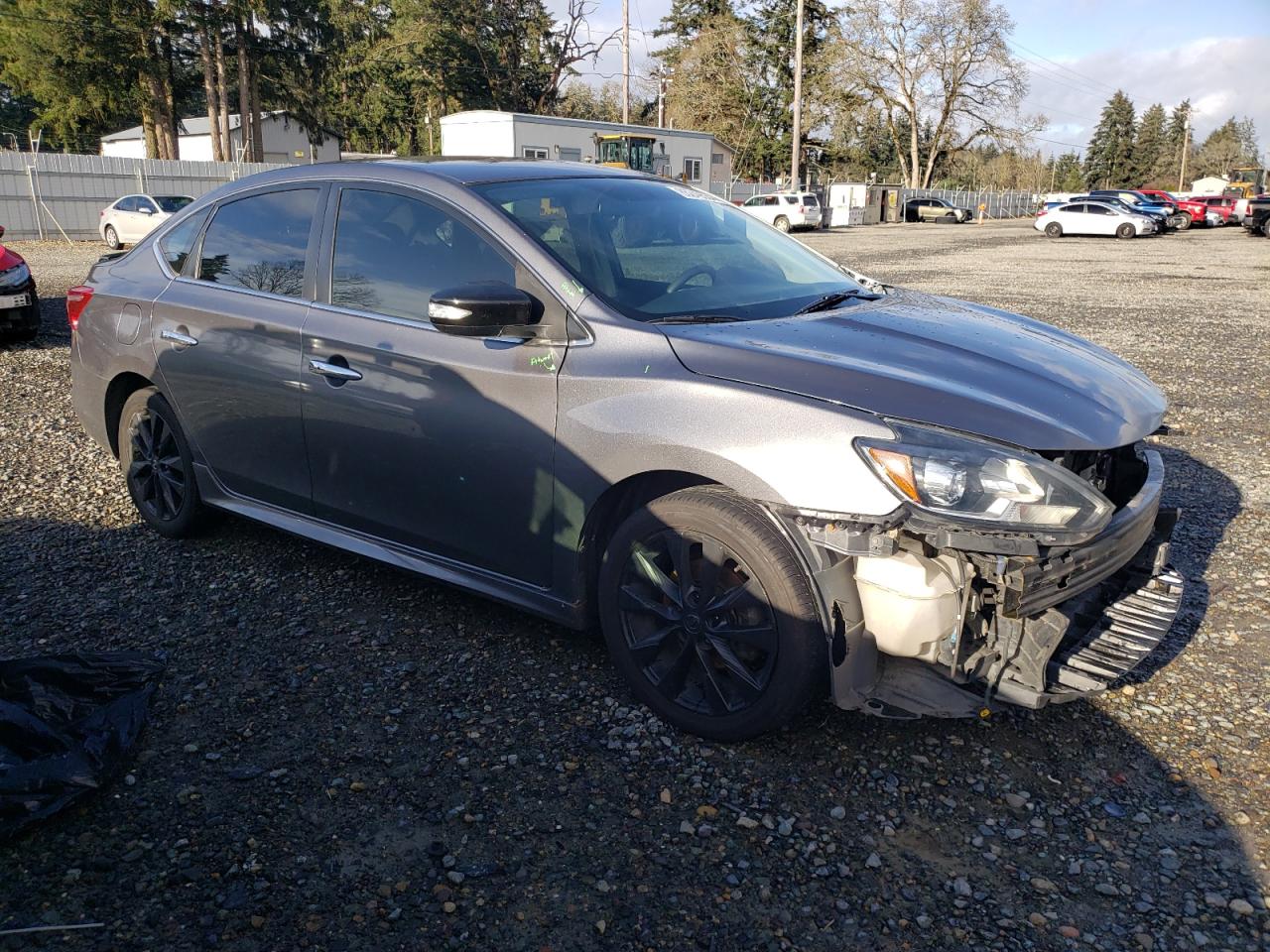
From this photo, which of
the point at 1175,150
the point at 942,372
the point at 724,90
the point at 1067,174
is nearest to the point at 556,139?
the point at 724,90

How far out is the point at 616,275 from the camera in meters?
3.55

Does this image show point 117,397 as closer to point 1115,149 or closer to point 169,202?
point 169,202

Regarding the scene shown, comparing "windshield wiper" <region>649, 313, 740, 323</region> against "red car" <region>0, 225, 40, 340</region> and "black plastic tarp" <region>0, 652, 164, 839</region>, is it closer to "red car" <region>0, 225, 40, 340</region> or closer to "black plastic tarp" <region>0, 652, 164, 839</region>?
"black plastic tarp" <region>0, 652, 164, 839</region>

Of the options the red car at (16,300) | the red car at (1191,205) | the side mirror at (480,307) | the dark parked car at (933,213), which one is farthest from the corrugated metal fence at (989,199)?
the side mirror at (480,307)

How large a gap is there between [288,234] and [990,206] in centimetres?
7185

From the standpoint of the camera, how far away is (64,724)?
309 cm

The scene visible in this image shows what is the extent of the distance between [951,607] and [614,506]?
3.67ft

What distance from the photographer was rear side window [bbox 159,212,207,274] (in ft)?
15.5

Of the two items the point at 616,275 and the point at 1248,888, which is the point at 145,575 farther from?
the point at 1248,888

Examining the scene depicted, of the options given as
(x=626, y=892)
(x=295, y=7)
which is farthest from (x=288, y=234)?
(x=295, y=7)

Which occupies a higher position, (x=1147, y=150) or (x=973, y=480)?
(x=1147, y=150)

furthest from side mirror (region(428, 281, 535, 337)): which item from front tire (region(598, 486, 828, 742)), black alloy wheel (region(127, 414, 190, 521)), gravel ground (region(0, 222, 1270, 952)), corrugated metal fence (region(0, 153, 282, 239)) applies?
corrugated metal fence (region(0, 153, 282, 239))

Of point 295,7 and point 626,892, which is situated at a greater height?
point 295,7

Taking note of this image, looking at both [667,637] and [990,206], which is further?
[990,206]
